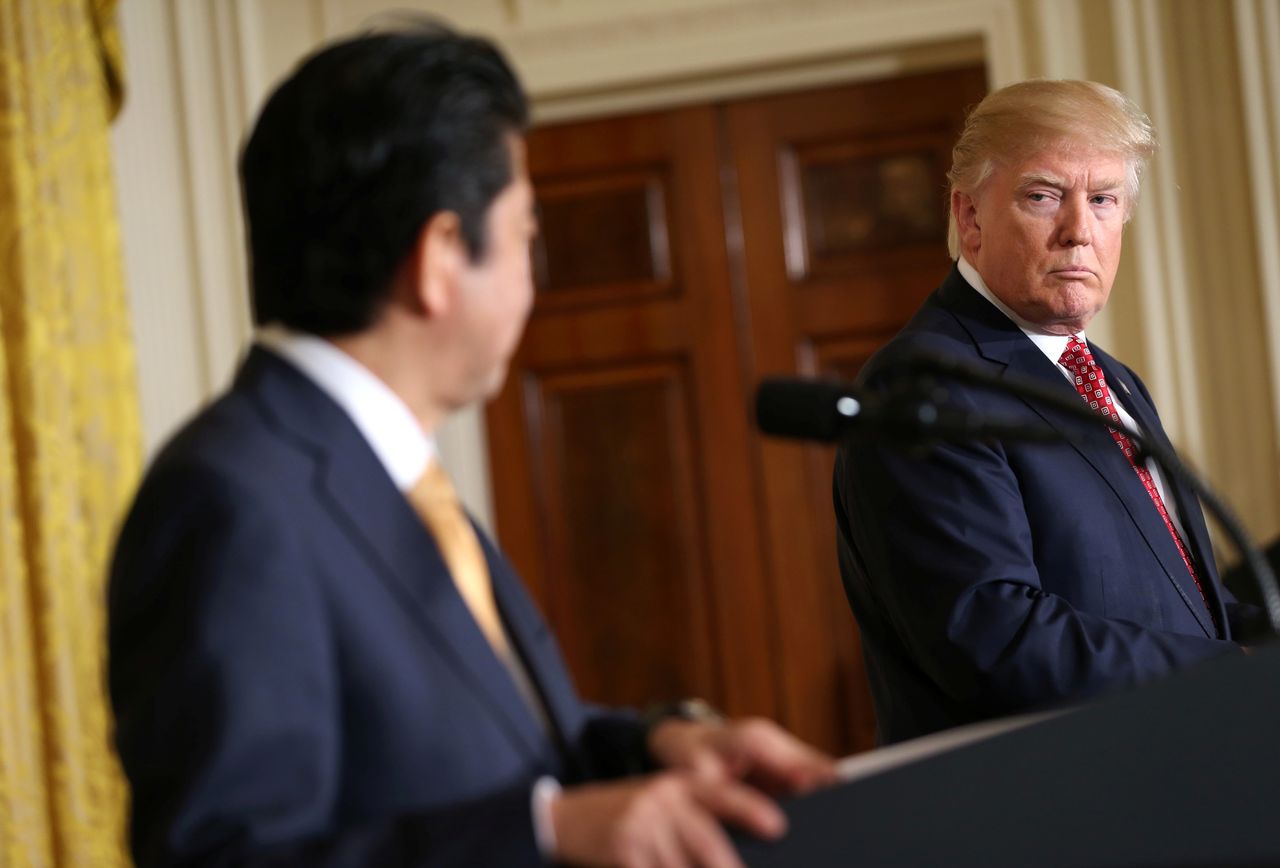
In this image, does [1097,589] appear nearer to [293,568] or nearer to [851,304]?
[293,568]

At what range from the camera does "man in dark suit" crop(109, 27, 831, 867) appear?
88 centimetres

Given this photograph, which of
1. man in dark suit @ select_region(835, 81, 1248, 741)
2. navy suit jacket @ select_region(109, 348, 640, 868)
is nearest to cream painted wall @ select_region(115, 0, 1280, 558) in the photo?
man in dark suit @ select_region(835, 81, 1248, 741)

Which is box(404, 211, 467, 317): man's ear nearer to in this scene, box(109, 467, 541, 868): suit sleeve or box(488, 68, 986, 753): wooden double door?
box(109, 467, 541, 868): suit sleeve

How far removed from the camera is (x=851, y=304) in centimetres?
407

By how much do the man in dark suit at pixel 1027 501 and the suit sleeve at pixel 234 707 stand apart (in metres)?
1.01

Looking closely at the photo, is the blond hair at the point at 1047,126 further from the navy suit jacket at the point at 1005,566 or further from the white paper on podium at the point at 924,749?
the white paper on podium at the point at 924,749

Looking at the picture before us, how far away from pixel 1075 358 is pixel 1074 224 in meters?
0.23

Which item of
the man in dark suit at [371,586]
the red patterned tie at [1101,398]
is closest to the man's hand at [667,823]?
the man in dark suit at [371,586]

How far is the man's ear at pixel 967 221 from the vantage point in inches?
81.5

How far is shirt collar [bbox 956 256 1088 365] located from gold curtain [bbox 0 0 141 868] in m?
2.37

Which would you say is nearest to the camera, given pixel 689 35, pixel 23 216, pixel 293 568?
pixel 293 568

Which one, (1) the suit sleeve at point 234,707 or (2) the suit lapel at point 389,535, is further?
(2) the suit lapel at point 389,535

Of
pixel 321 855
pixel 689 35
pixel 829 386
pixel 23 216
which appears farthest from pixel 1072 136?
pixel 23 216

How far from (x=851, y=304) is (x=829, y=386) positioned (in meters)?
2.97
